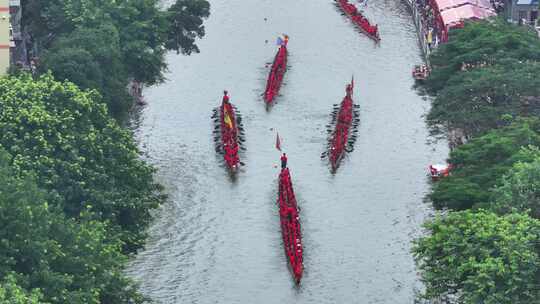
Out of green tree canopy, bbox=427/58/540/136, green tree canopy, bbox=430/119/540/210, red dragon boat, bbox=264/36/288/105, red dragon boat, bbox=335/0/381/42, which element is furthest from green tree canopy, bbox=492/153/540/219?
red dragon boat, bbox=335/0/381/42

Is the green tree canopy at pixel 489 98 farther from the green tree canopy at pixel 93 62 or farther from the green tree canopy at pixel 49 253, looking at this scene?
the green tree canopy at pixel 49 253

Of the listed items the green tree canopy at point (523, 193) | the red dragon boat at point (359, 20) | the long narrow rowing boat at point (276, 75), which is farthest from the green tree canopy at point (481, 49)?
the red dragon boat at point (359, 20)

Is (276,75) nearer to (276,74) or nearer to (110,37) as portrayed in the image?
(276,74)

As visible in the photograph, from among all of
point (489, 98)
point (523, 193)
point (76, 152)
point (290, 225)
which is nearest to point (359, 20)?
point (489, 98)

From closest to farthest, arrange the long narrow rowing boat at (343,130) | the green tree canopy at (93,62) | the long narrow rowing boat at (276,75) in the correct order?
the green tree canopy at (93,62)
the long narrow rowing boat at (343,130)
the long narrow rowing boat at (276,75)

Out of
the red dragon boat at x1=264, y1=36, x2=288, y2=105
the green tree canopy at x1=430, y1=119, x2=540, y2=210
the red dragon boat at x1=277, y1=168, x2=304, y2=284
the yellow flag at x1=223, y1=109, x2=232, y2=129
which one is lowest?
the red dragon boat at x1=264, y1=36, x2=288, y2=105

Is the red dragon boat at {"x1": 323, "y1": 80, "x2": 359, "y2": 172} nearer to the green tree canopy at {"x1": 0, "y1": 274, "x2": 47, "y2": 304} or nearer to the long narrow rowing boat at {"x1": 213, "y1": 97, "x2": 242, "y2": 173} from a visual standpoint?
the long narrow rowing boat at {"x1": 213, "y1": 97, "x2": 242, "y2": 173}

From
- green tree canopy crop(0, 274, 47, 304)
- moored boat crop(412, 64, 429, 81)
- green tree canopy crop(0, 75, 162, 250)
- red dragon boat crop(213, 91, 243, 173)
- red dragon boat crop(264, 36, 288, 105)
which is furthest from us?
moored boat crop(412, 64, 429, 81)
